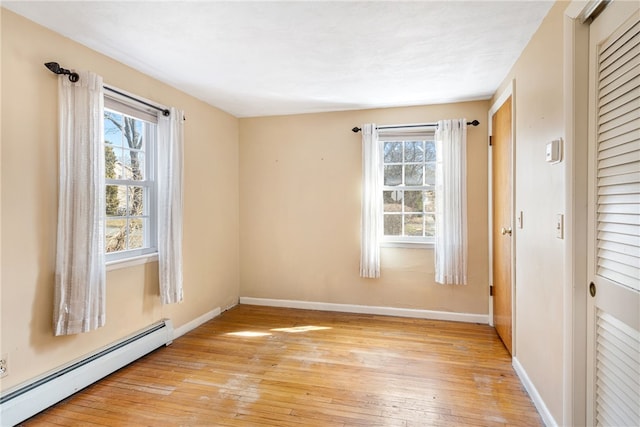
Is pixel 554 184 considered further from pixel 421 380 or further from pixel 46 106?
pixel 46 106

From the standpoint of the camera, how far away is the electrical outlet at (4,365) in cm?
185

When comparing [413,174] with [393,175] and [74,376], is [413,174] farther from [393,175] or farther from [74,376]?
[74,376]

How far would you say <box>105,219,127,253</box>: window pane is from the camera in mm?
2584

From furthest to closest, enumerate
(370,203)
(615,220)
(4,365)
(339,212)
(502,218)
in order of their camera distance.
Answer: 1. (339,212)
2. (370,203)
3. (502,218)
4. (4,365)
5. (615,220)

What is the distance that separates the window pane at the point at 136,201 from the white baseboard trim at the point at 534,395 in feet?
10.4

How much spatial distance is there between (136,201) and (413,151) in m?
2.78

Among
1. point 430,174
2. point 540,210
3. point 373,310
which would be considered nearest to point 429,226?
point 430,174

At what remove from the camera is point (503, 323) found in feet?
9.83

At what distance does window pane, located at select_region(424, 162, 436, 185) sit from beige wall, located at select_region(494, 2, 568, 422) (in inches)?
48.5

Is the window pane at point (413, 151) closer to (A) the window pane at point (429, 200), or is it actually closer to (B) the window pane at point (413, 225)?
(A) the window pane at point (429, 200)

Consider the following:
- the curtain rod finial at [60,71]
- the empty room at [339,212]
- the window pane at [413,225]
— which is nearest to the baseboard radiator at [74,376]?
the empty room at [339,212]

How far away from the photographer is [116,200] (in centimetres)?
265

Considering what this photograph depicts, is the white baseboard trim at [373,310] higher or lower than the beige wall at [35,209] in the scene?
lower

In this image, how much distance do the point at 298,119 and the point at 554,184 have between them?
2881 millimetres
